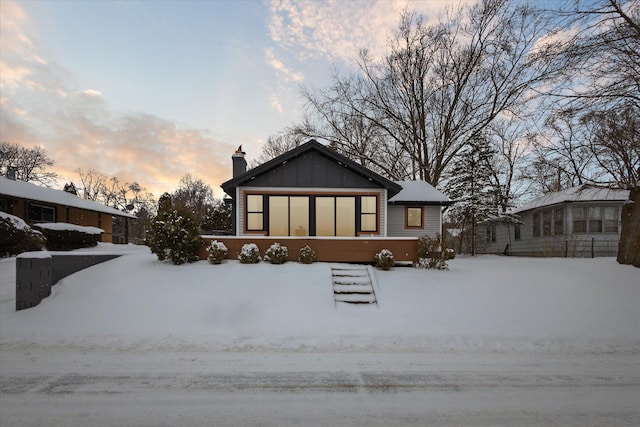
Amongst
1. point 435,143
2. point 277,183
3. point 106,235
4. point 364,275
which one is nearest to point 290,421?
point 364,275

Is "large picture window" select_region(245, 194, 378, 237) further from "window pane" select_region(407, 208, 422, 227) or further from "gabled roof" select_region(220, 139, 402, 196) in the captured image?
"window pane" select_region(407, 208, 422, 227)

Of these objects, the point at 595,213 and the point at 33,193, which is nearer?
the point at 33,193

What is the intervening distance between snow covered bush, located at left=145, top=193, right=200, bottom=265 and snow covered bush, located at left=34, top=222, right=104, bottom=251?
10029 mm

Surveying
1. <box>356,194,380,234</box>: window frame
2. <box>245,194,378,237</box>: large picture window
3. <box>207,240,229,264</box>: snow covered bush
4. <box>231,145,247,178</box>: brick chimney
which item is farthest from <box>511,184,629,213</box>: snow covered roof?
<box>207,240,229,264</box>: snow covered bush

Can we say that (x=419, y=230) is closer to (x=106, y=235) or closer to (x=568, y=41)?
(x=568, y=41)

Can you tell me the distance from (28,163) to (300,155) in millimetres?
42533

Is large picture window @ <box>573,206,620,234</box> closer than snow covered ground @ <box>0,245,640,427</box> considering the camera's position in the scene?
No

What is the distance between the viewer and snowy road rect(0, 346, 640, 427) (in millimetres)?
3459

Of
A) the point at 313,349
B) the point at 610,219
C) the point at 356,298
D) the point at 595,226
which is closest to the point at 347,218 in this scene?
the point at 356,298

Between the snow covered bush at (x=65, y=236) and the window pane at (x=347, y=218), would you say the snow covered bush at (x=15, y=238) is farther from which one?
the window pane at (x=347, y=218)

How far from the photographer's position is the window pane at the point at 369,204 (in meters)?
14.3

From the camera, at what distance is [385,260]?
10.8m

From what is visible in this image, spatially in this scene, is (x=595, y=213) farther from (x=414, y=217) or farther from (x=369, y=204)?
(x=369, y=204)

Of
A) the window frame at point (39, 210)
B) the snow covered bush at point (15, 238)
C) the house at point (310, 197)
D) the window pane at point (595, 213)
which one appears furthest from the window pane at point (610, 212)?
the window frame at point (39, 210)
